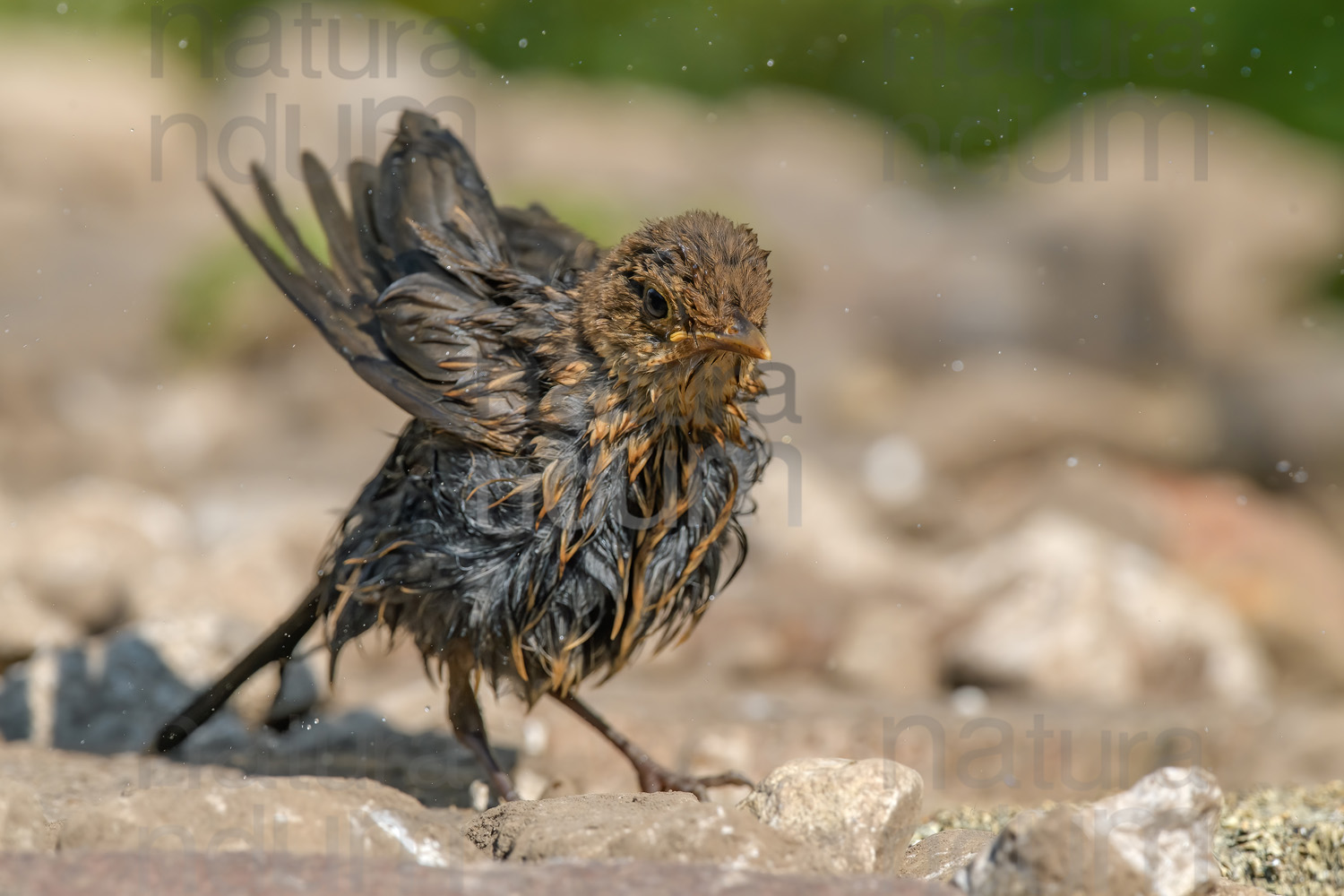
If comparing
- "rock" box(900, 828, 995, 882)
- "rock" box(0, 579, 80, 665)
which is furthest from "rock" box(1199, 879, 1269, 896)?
"rock" box(0, 579, 80, 665)

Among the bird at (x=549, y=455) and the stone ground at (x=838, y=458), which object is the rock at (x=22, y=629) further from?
the bird at (x=549, y=455)

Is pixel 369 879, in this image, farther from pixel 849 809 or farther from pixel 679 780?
pixel 679 780

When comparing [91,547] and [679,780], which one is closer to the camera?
[679,780]

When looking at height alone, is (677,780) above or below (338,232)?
below

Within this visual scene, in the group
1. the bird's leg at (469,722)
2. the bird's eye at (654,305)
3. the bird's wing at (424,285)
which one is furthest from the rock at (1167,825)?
the bird's leg at (469,722)

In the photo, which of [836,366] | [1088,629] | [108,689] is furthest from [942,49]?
[108,689]

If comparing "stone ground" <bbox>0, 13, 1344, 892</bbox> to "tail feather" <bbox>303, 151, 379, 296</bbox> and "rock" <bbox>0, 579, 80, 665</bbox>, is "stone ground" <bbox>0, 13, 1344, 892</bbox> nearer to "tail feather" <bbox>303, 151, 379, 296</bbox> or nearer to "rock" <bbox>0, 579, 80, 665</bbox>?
"rock" <bbox>0, 579, 80, 665</bbox>
